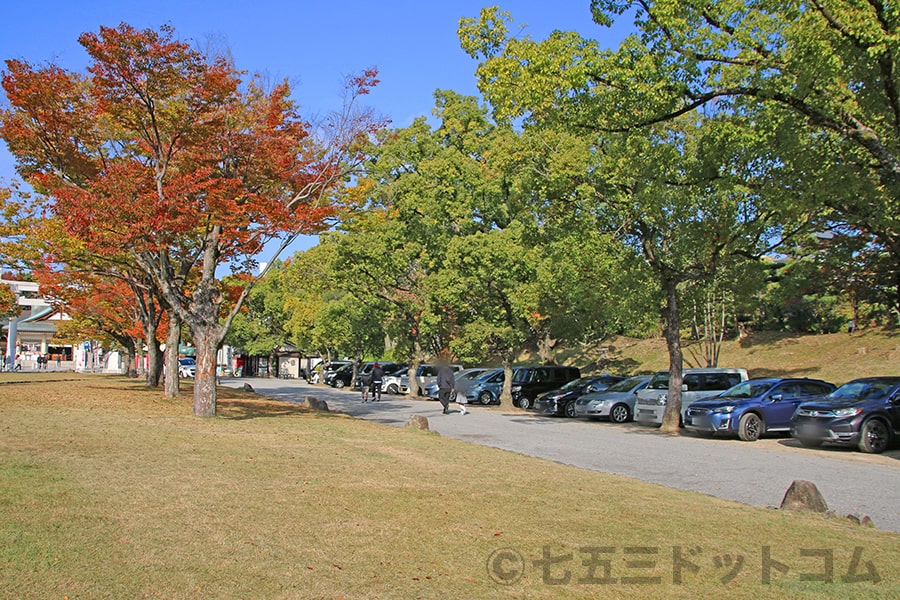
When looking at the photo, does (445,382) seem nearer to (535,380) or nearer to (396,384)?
(535,380)

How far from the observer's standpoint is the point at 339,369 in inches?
1999

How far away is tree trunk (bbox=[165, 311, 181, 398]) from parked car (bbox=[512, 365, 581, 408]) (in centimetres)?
1433

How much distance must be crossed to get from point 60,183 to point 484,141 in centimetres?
2023

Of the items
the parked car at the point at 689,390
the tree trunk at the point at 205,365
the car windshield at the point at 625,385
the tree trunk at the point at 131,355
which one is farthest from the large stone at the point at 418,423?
the tree trunk at the point at 131,355

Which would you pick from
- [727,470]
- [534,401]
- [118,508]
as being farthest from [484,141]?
[118,508]

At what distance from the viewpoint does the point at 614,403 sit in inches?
939

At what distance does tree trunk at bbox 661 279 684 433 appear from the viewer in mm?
19953

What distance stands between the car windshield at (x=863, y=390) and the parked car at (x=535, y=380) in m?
15.6

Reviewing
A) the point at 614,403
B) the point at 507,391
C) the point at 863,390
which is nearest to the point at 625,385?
the point at 614,403

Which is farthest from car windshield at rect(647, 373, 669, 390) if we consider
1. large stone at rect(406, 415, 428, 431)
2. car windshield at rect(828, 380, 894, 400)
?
large stone at rect(406, 415, 428, 431)

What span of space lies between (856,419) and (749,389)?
4031 mm

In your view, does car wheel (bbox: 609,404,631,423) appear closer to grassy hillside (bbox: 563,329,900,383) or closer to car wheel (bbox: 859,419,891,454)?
car wheel (bbox: 859,419,891,454)

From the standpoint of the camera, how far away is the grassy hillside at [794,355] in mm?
29094

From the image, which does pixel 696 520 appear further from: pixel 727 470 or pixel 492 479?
pixel 727 470
